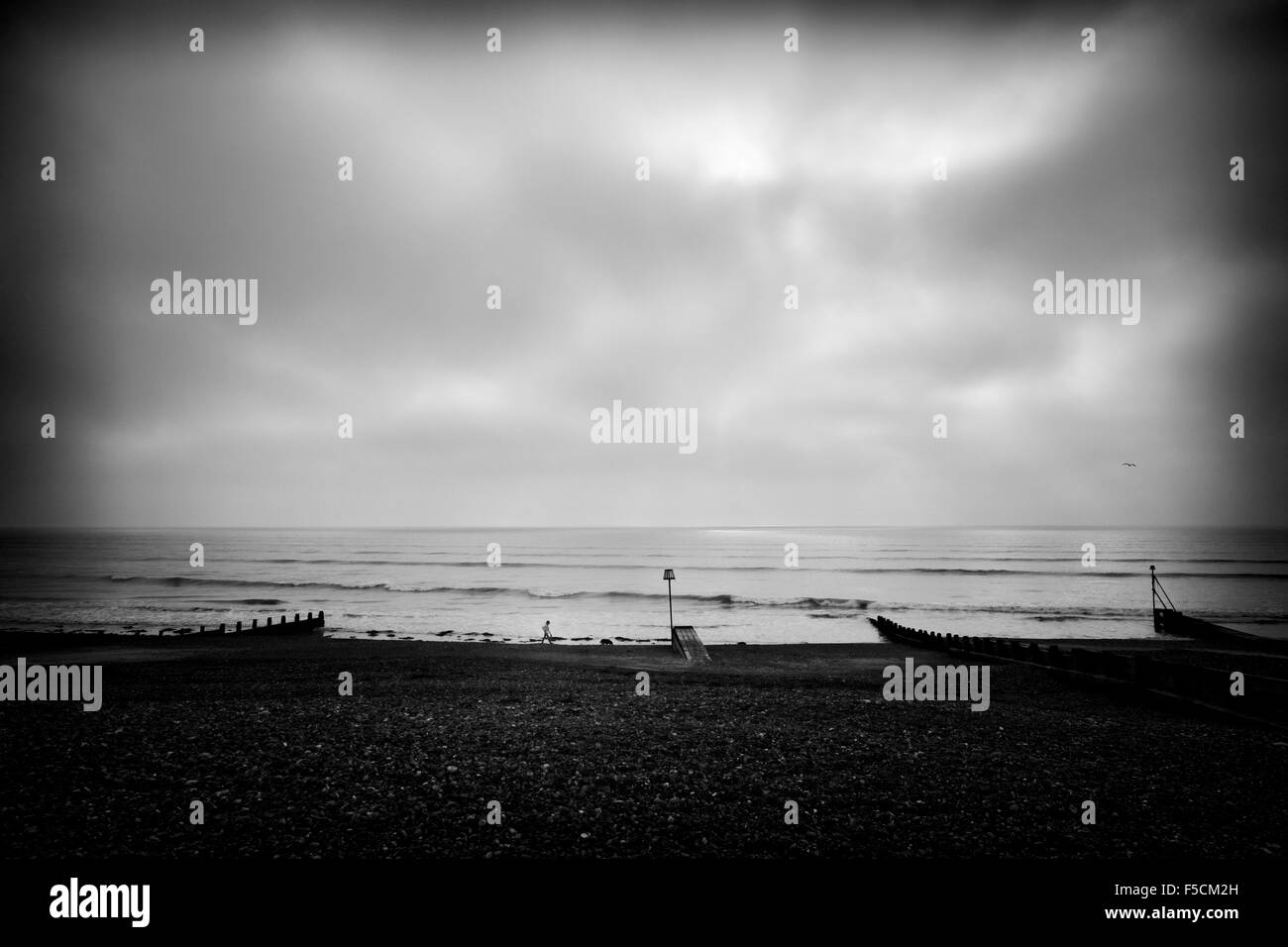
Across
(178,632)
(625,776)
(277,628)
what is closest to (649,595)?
(277,628)

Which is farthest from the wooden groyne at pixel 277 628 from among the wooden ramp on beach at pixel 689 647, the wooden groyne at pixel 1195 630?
the wooden groyne at pixel 1195 630

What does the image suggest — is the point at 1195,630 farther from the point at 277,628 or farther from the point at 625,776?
the point at 277,628

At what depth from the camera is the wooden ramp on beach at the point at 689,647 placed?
2453 cm

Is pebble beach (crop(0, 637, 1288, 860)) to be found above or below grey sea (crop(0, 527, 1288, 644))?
above

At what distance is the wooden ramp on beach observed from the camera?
24.5 metres

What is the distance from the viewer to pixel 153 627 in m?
36.0

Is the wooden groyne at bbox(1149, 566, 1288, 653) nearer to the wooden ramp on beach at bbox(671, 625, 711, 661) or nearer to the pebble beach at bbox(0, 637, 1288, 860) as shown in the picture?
the wooden ramp on beach at bbox(671, 625, 711, 661)

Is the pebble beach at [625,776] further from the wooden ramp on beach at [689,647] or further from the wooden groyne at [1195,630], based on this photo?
the wooden groyne at [1195,630]

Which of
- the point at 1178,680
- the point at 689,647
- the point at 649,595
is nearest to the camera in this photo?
the point at 1178,680

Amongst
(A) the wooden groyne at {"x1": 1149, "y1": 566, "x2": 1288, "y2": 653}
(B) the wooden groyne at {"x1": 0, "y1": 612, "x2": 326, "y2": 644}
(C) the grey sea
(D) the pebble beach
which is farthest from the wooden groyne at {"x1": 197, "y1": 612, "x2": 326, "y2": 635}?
(A) the wooden groyne at {"x1": 1149, "y1": 566, "x2": 1288, "y2": 653}

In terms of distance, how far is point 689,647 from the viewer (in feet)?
87.2

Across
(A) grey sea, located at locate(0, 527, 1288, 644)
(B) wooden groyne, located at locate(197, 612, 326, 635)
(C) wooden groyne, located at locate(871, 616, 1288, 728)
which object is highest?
(C) wooden groyne, located at locate(871, 616, 1288, 728)

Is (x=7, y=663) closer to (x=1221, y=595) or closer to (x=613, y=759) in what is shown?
(x=613, y=759)
